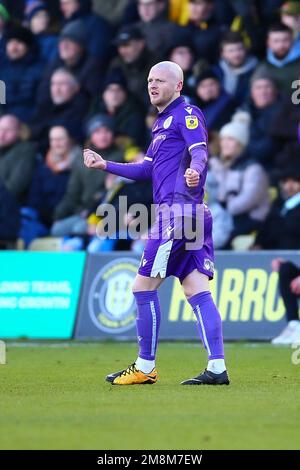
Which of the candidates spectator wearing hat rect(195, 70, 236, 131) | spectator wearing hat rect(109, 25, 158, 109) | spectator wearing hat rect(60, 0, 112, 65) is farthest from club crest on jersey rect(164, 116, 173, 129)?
spectator wearing hat rect(60, 0, 112, 65)

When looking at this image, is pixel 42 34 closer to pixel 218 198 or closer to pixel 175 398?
pixel 218 198

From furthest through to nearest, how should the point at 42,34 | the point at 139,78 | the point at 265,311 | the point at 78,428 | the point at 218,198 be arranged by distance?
the point at 42,34 < the point at 139,78 < the point at 218,198 < the point at 265,311 < the point at 78,428

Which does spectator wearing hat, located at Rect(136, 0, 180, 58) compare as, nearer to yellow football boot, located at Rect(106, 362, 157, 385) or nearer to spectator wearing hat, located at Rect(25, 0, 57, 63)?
spectator wearing hat, located at Rect(25, 0, 57, 63)

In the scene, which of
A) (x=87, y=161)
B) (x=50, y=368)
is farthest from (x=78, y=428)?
(x=50, y=368)

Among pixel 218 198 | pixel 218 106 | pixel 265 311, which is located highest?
pixel 218 106

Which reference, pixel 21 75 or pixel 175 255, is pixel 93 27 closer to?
pixel 21 75

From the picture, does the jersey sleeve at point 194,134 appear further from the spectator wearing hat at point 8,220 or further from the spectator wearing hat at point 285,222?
the spectator wearing hat at point 8,220

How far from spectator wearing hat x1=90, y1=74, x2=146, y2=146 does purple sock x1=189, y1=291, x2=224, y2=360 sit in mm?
9536

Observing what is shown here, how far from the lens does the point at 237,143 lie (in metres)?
17.9

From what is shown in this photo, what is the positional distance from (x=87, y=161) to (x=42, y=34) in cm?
1268

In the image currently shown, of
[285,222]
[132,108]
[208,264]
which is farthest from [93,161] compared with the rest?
[132,108]

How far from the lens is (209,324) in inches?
388

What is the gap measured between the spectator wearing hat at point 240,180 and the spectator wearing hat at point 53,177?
2.90 metres

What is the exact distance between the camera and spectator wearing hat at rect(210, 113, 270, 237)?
17469 mm
